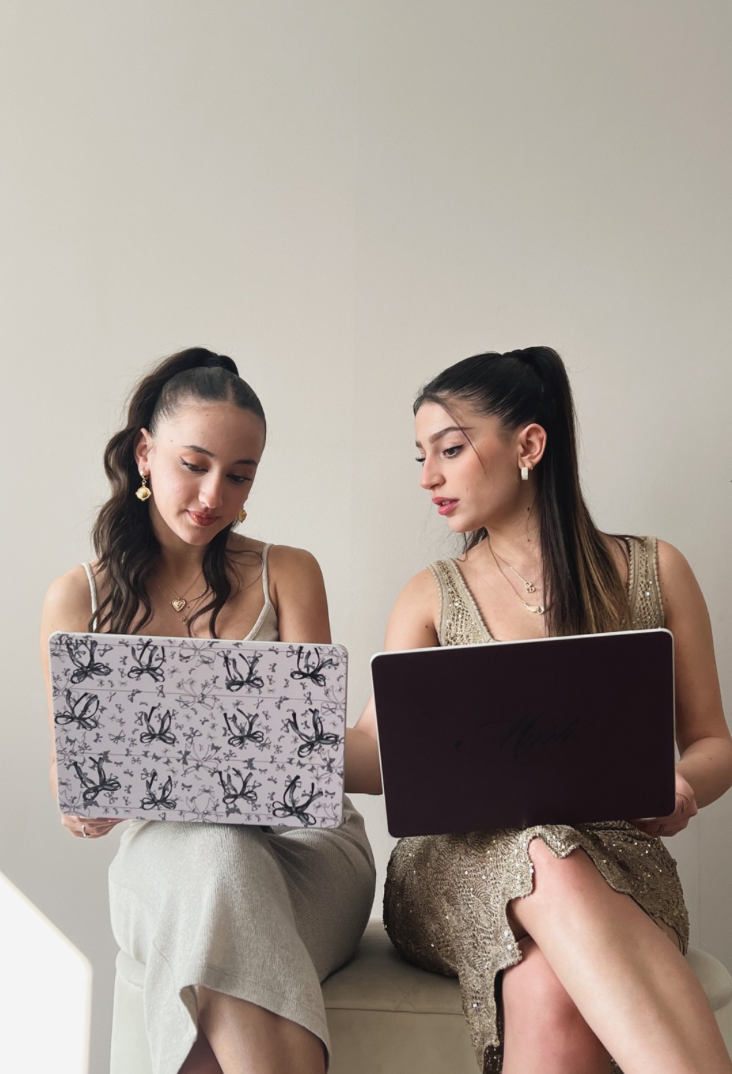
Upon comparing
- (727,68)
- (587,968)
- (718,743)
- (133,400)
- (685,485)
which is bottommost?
(587,968)

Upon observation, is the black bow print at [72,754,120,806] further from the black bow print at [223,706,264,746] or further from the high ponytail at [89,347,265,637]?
the high ponytail at [89,347,265,637]

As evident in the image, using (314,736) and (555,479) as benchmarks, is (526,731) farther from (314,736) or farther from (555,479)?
(555,479)

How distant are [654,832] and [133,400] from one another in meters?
0.97

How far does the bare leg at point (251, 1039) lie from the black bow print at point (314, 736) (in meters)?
0.27

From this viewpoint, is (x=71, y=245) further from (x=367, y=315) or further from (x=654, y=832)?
(x=654, y=832)

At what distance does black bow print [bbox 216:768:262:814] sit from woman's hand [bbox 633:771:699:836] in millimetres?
470

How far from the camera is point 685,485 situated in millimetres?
1941

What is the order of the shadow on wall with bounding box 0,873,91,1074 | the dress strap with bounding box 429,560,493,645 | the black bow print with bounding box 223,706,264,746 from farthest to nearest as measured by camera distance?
1. the shadow on wall with bounding box 0,873,91,1074
2. the dress strap with bounding box 429,560,493,645
3. the black bow print with bounding box 223,706,264,746

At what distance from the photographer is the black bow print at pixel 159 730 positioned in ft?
3.68

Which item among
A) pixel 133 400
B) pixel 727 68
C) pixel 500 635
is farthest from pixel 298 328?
pixel 727 68

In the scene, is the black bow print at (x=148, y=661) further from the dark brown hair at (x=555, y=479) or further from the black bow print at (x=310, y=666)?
the dark brown hair at (x=555, y=479)

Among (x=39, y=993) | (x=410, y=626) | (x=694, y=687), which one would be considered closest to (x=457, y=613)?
(x=410, y=626)

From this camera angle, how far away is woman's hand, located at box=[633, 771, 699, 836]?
4.01ft

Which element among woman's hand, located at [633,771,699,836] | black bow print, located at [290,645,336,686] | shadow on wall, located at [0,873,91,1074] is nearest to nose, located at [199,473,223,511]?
black bow print, located at [290,645,336,686]
